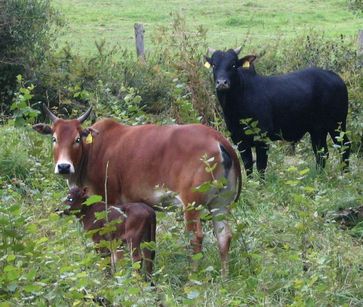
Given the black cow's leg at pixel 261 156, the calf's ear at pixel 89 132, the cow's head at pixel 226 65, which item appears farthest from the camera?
the cow's head at pixel 226 65

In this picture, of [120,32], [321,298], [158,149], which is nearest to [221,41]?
[120,32]

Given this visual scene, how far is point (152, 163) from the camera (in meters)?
7.79

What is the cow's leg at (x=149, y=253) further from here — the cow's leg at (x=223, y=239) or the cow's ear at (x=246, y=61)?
the cow's ear at (x=246, y=61)

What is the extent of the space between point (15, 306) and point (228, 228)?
7.22 ft

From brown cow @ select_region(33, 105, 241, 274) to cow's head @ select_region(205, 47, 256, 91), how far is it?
114 inches

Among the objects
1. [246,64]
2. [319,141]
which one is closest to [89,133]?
[246,64]

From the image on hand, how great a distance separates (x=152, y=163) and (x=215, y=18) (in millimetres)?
22811

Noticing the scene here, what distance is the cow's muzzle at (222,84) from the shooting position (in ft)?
35.5

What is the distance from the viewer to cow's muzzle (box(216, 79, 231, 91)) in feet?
35.5

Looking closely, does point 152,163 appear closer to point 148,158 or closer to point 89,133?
point 148,158

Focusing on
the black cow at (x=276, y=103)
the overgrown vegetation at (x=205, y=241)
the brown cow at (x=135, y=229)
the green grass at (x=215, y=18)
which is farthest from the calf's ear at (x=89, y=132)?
the green grass at (x=215, y=18)

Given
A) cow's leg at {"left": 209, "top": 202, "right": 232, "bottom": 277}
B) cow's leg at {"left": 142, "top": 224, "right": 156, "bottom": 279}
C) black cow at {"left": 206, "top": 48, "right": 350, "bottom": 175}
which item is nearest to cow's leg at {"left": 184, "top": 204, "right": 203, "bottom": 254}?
cow's leg at {"left": 209, "top": 202, "right": 232, "bottom": 277}

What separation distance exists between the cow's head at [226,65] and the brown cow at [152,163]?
114 inches

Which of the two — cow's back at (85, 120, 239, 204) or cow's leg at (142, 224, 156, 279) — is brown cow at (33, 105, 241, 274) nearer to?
cow's back at (85, 120, 239, 204)
